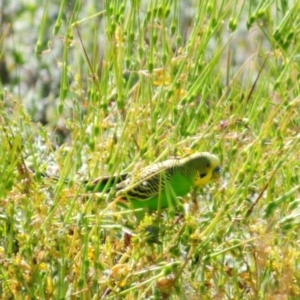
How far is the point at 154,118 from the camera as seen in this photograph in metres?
2.65

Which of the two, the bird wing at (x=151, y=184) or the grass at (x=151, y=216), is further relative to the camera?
the bird wing at (x=151, y=184)

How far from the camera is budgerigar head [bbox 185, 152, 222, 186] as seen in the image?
111 inches

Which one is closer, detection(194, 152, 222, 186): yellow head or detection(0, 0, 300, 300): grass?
detection(0, 0, 300, 300): grass

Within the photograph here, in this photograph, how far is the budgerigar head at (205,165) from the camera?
111 inches

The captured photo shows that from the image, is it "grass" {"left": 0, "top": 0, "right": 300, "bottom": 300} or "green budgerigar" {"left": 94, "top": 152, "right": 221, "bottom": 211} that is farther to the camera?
"green budgerigar" {"left": 94, "top": 152, "right": 221, "bottom": 211}

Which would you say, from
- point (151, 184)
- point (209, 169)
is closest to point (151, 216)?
point (151, 184)

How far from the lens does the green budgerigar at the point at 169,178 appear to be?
2.76 meters

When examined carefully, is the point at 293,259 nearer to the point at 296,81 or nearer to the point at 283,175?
the point at 283,175

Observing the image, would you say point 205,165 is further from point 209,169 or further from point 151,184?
point 151,184

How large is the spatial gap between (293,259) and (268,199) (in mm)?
214

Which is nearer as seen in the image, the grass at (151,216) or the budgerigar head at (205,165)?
the grass at (151,216)

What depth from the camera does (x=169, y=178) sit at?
301 centimetres

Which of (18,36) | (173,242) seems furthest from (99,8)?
(173,242)

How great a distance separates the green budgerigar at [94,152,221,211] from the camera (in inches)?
109
